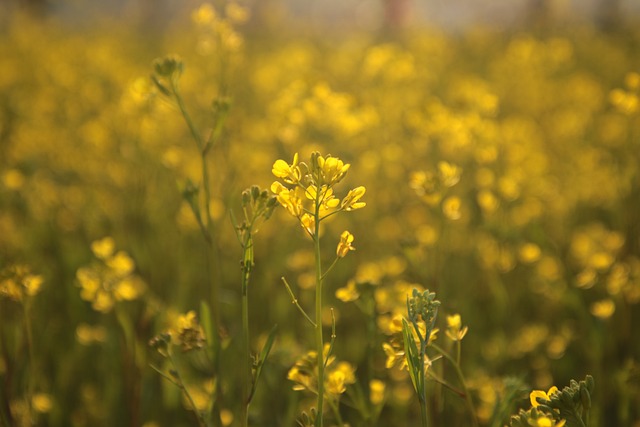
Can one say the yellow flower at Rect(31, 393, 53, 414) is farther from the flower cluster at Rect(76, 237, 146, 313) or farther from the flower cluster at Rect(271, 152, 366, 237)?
the flower cluster at Rect(271, 152, 366, 237)

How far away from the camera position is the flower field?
50.9 inches

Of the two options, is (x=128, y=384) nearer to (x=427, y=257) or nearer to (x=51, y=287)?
(x=51, y=287)

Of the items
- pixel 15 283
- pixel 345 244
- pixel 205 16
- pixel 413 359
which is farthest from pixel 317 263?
pixel 205 16

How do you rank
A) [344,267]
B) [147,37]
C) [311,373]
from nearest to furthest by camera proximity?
[311,373] → [344,267] → [147,37]

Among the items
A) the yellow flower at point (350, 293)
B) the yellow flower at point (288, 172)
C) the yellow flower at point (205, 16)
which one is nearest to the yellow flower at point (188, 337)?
the yellow flower at point (350, 293)

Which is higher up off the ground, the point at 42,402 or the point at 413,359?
the point at 42,402

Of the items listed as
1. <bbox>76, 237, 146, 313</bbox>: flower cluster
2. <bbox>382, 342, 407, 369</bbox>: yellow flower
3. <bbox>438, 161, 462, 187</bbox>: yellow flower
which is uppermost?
<bbox>438, 161, 462, 187</bbox>: yellow flower

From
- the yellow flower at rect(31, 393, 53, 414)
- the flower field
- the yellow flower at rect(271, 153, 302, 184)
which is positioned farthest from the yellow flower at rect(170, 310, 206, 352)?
the yellow flower at rect(31, 393, 53, 414)

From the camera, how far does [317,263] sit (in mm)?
1059

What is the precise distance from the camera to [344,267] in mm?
2893

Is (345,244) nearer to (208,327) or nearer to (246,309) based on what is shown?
(246,309)

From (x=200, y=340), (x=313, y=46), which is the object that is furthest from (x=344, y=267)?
(x=313, y=46)

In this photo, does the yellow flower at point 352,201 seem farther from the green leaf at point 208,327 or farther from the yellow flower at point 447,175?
the yellow flower at point 447,175

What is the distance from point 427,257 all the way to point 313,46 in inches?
290
